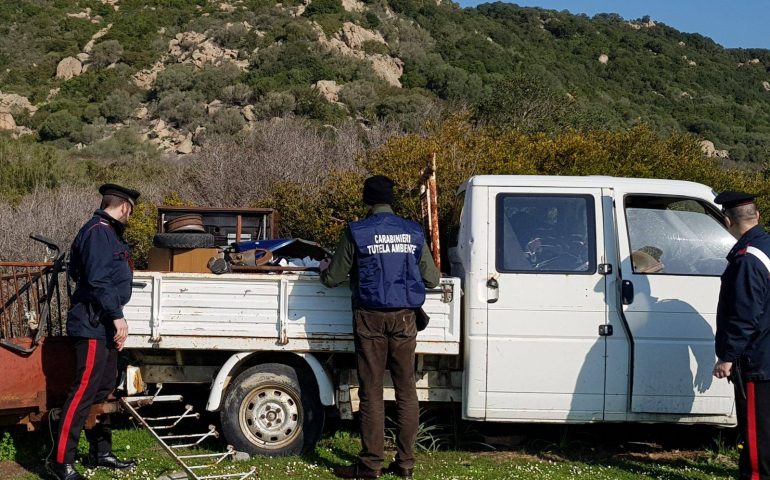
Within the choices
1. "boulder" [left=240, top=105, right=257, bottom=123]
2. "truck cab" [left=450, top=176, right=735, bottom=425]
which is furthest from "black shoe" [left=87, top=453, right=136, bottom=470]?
"boulder" [left=240, top=105, right=257, bottom=123]

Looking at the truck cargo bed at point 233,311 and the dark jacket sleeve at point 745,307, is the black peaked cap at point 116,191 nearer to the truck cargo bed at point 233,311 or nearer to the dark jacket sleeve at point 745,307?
the truck cargo bed at point 233,311

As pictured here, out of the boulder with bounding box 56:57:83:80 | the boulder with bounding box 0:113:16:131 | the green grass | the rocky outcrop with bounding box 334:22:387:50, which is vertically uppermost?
the rocky outcrop with bounding box 334:22:387:50

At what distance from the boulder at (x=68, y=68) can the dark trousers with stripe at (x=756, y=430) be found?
4639cm

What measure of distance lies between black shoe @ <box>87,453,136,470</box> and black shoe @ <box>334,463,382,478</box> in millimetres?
1502

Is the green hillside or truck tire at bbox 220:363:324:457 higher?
the green hillside

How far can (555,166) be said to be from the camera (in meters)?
12.2

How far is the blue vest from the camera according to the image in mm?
5254

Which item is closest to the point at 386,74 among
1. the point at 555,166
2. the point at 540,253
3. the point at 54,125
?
the point at 54,125

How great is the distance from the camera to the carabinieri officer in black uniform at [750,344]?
4.71 m

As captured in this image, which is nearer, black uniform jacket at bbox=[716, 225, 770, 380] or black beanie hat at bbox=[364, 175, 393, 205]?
black uniform jacket at bbox=[716, 225, 770, 380]

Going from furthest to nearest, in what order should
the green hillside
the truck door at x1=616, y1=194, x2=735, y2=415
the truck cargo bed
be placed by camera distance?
the green hillside < the truck cargo bed < the truck door at x1=616, y1=194, x2=735, y2=415

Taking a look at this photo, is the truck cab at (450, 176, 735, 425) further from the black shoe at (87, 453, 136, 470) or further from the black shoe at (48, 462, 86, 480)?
the black shoe at (48, 462, 86, 480)

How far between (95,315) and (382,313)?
1.92m

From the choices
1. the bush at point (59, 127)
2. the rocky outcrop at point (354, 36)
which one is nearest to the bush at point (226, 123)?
the bush at point (59, 127)
